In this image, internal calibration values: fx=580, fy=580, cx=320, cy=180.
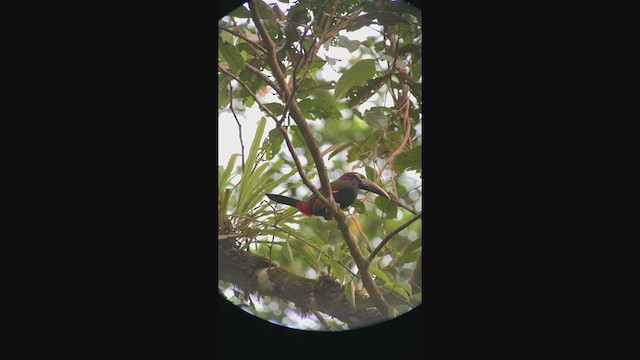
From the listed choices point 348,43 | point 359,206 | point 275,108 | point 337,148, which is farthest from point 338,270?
point 348,43

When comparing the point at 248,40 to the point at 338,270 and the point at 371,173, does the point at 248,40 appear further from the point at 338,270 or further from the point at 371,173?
the point at 338,270

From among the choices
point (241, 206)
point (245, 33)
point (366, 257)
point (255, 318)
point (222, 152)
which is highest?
point (245, 33)

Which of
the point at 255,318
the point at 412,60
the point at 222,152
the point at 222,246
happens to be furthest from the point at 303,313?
the point at 412,60

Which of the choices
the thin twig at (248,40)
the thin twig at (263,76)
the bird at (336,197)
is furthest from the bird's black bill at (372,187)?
the thin twig at (248,40)

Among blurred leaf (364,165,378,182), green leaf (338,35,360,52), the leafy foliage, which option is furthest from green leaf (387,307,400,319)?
green leaf (338,35,360,52)

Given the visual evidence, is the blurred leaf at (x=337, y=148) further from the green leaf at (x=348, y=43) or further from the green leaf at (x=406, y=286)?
the green leaf at (x=406, y=286)

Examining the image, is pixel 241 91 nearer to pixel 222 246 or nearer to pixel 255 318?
pixel 222 246
